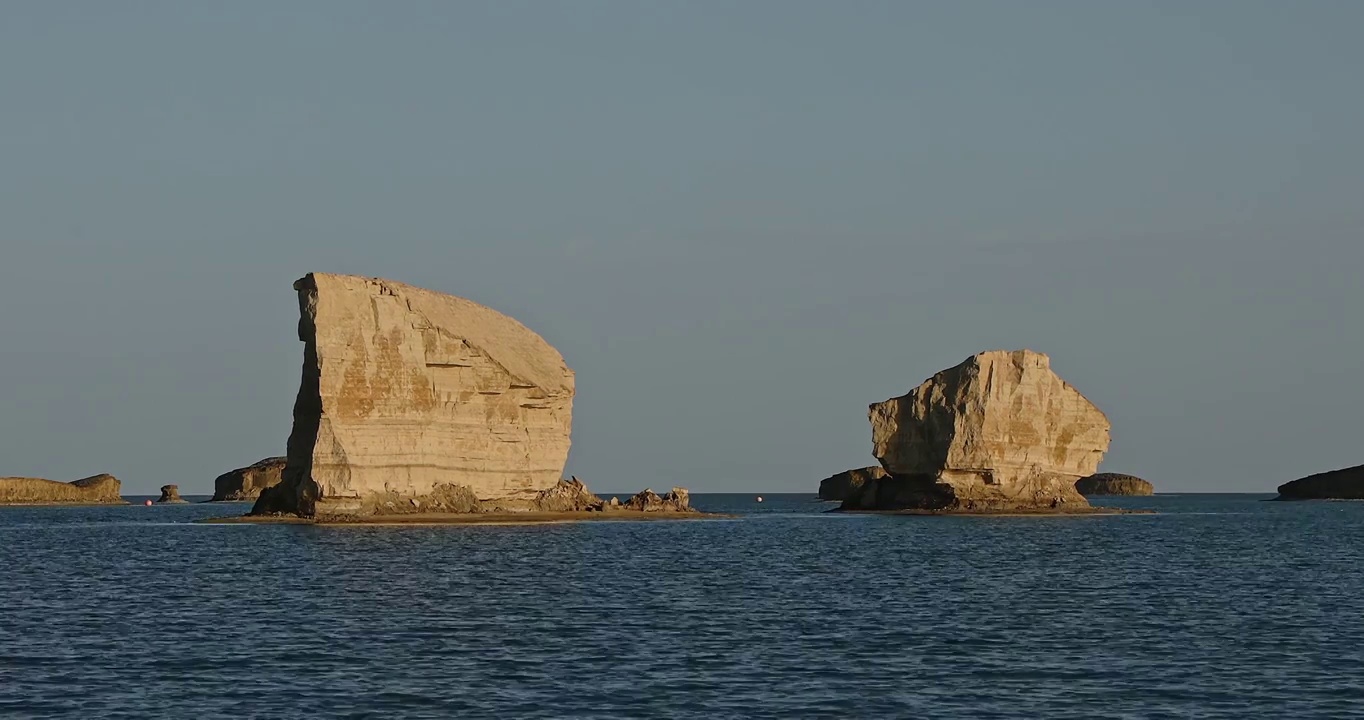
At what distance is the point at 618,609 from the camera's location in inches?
1635

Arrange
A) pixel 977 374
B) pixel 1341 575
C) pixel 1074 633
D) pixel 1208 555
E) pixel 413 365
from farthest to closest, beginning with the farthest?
pixel 977 374 < pixel 413 365 < pixel 1208 555 < pixel 1341 575 < pixel 1074 633

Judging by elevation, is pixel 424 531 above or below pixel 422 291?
below

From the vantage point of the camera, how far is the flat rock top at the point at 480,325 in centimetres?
8169

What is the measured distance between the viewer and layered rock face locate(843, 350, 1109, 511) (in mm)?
108438

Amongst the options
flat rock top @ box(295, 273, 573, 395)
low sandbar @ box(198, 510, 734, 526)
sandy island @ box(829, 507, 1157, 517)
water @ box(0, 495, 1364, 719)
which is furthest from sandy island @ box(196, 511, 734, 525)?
sandy island @ box(829, 507, 1157, 517)

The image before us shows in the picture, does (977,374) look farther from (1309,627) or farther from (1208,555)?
(1309,627)

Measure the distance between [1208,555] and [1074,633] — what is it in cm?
3260

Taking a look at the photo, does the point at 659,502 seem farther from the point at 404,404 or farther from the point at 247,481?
the point at 247,481

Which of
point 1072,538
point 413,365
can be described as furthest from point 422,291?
point 1072,538

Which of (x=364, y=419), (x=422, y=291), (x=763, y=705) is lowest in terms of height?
(x=763, y=705)

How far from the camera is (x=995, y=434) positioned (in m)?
108

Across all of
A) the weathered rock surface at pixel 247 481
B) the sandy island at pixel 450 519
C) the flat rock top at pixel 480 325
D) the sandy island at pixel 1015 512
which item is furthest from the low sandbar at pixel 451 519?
the weathered rock surface at pixel 247 481

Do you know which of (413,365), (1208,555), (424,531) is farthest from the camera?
(413,365)

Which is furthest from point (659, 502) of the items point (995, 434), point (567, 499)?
point (995, 434)
